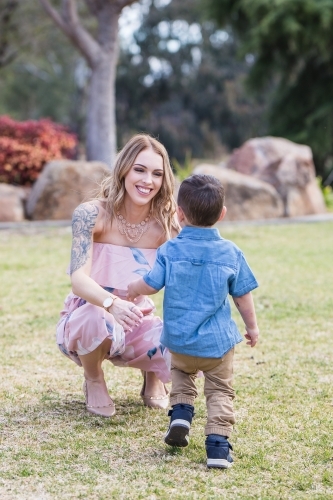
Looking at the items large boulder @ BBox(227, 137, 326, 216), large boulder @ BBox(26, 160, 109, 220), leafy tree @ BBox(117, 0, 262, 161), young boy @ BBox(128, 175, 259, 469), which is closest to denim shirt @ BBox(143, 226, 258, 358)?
young boy @ BBox(128, 175, 259, 469)

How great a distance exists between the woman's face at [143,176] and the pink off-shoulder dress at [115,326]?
0.26 meters

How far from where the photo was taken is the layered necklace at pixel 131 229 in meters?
3.49

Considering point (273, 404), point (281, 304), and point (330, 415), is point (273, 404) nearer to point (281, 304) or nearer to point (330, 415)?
point (330, 415)

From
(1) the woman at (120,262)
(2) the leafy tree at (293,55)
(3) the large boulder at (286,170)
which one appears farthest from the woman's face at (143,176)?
(2) the leafy tree at (293,55)

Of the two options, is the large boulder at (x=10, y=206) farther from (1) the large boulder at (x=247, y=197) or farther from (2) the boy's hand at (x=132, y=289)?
(2) the boy's hand at (x=132, y=289)

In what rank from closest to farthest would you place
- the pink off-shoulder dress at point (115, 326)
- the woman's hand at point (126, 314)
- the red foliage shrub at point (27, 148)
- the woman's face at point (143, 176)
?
the woman's hand at point (126, 314)
the pink off-shoulder dress at point (115, 326)
the woman's face at point (143, 176)
the red foliage shrub at point (27, 148)

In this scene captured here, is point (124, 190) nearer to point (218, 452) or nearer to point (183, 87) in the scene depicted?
point (218, 452)

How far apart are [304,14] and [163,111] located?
18.2 meters

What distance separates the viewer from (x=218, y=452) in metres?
2.71

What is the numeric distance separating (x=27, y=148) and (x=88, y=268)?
9.01 m

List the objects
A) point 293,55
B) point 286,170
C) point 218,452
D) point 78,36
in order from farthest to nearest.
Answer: point 293,55 → point 78,36 → point 286,170 → point 218,452

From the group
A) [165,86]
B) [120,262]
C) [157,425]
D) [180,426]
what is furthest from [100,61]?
[165,86]

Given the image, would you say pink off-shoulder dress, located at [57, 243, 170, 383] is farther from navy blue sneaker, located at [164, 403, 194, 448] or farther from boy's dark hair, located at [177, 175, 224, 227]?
boy's dark hair, located at [177, 175, 224, 227]

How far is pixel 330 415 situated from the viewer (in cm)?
334
